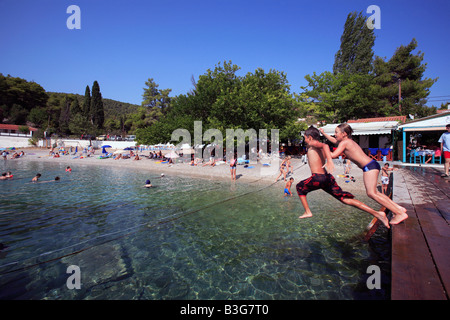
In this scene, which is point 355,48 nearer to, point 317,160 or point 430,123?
point 430,123

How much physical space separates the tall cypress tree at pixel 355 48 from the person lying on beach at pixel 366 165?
148 feet

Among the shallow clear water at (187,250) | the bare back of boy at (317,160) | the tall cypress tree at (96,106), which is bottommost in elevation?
the shallow clear water at (187,250)

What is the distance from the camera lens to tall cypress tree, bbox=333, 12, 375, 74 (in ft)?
139

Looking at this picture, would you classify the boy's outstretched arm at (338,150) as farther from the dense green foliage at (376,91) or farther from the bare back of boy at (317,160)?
the dense green foliage at (376,91)

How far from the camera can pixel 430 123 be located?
17.7m

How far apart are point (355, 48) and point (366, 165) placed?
50.8m

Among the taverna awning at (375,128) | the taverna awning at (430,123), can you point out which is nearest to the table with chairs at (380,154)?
the taverna awning at (375,128)

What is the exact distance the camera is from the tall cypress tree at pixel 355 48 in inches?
1664

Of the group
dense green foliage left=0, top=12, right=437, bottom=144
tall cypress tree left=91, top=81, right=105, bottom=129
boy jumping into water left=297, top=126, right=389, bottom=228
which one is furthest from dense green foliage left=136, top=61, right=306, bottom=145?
tall cypress tree left=91, top=81, right=105, bottom=129

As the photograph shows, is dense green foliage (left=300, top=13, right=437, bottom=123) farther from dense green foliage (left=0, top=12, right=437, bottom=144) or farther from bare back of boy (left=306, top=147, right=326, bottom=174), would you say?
bare back of boy (left=306, top=147, right=326, bottom=174)
